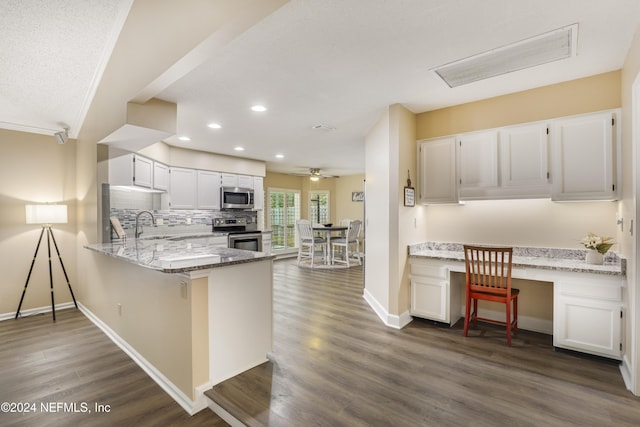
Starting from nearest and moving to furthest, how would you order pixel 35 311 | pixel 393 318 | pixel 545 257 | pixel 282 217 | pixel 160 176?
pixel 545 257
pixel 393 318
pixel 35 311
pixel 160 176
pixel 282 217

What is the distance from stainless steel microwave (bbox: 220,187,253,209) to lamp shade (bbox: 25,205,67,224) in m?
2.70

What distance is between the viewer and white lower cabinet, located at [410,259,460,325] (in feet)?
10.8

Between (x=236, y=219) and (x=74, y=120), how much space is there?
3.35m

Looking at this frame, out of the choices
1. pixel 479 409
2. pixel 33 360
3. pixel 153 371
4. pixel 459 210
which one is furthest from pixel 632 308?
pixel 33 360

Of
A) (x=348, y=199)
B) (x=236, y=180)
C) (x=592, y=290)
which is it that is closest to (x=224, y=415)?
(x=592, y=290)

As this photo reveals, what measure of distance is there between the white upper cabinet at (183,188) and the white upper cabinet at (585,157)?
556cm

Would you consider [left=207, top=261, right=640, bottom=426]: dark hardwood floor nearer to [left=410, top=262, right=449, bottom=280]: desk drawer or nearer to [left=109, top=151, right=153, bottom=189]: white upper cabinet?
[left=410, top=262, right=449, bottom=280]: desk drawer

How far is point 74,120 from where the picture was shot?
13.0 ft

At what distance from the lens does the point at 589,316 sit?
2.54 meters

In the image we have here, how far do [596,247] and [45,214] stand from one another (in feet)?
19.8

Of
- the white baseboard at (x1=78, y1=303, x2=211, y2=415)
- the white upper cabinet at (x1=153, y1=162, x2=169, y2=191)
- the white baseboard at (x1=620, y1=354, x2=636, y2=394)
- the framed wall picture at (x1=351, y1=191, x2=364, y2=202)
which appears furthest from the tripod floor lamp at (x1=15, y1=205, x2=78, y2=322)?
the framed wall picture at (x1=351, y1=191, x2=364, y2=202)

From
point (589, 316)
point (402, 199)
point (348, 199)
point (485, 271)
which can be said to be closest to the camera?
point (589, 316)

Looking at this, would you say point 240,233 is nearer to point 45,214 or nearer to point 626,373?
point 45,214

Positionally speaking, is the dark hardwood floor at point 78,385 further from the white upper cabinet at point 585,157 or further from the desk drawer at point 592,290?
the white upper cabinet at point 585,157
